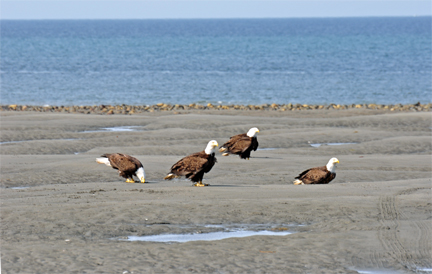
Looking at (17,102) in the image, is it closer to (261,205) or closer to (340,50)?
(261,205)

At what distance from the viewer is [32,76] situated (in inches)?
1909

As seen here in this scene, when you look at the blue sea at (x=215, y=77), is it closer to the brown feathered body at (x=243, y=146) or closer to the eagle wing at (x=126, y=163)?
the brown feathered body at (x=243, y=146)

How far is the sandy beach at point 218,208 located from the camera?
7.04 metres

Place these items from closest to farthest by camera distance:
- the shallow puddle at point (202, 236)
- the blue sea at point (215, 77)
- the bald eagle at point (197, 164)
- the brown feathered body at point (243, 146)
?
the shallow puddle at point (202, 236), the bald eagle at point (197, 164), the brown feathered body at point (243, 146), the blue sea at point (215, 77)

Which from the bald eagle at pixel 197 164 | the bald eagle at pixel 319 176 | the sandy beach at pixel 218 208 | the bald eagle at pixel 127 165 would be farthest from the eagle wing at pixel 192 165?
the bald eagle at pixel 319 176

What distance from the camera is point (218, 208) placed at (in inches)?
369

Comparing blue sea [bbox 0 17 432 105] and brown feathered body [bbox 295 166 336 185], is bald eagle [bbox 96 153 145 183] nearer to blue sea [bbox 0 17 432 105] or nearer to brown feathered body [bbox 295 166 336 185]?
brown feathered body [bbox 295 166 336 185]

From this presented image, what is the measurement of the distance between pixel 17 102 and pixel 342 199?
1099 inches

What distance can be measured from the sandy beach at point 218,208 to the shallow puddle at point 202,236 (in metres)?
0.16

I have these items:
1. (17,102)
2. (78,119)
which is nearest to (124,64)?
(17,102)

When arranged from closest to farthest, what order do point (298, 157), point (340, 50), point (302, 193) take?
1. point (302, 193)
2. point (298, 157)
3. point (340, 50)

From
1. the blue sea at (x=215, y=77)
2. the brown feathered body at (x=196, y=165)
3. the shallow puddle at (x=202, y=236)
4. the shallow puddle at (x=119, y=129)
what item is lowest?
the shallow puddle at (x=202, y=236)

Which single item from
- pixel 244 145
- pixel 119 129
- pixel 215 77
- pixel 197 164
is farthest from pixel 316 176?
pixel 215 77

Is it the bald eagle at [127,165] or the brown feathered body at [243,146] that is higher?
the brown feathered body at [243,146]
